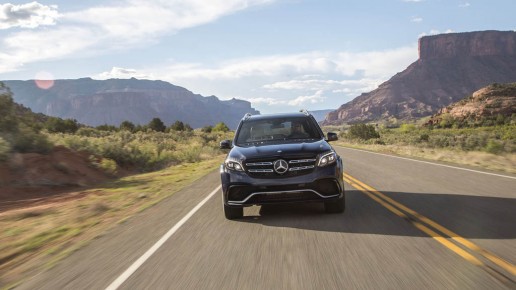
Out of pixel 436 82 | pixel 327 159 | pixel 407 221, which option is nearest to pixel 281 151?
pixel 327 159

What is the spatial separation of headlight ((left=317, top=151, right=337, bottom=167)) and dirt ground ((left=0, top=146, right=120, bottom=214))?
8.39 metres

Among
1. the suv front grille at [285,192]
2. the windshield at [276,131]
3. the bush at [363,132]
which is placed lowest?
the bush at [363,132]

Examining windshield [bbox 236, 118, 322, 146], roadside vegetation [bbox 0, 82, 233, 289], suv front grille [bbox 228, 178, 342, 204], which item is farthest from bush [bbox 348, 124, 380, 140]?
suv front grille [bbox 228, 178, 342, 204]

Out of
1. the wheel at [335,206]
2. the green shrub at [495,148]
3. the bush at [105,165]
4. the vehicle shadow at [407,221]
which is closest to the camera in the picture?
the vehicle shadow at [407,221]

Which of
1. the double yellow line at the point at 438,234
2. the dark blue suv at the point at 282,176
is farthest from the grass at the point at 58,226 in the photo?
the double yellow line at the point at 438,234

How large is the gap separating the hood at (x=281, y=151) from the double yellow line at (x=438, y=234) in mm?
1732

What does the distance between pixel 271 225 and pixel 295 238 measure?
1025 mm

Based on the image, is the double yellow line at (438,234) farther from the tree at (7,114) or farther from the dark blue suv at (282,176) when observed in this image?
the tree at (7,114)

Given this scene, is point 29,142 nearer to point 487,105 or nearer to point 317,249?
point 317,249

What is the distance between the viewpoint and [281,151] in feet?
24.7

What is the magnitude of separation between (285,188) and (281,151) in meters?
0.64

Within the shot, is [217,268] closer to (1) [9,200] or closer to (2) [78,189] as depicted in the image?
(1) [9,200]

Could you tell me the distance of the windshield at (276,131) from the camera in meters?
8.86

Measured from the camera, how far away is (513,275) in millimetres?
4301
